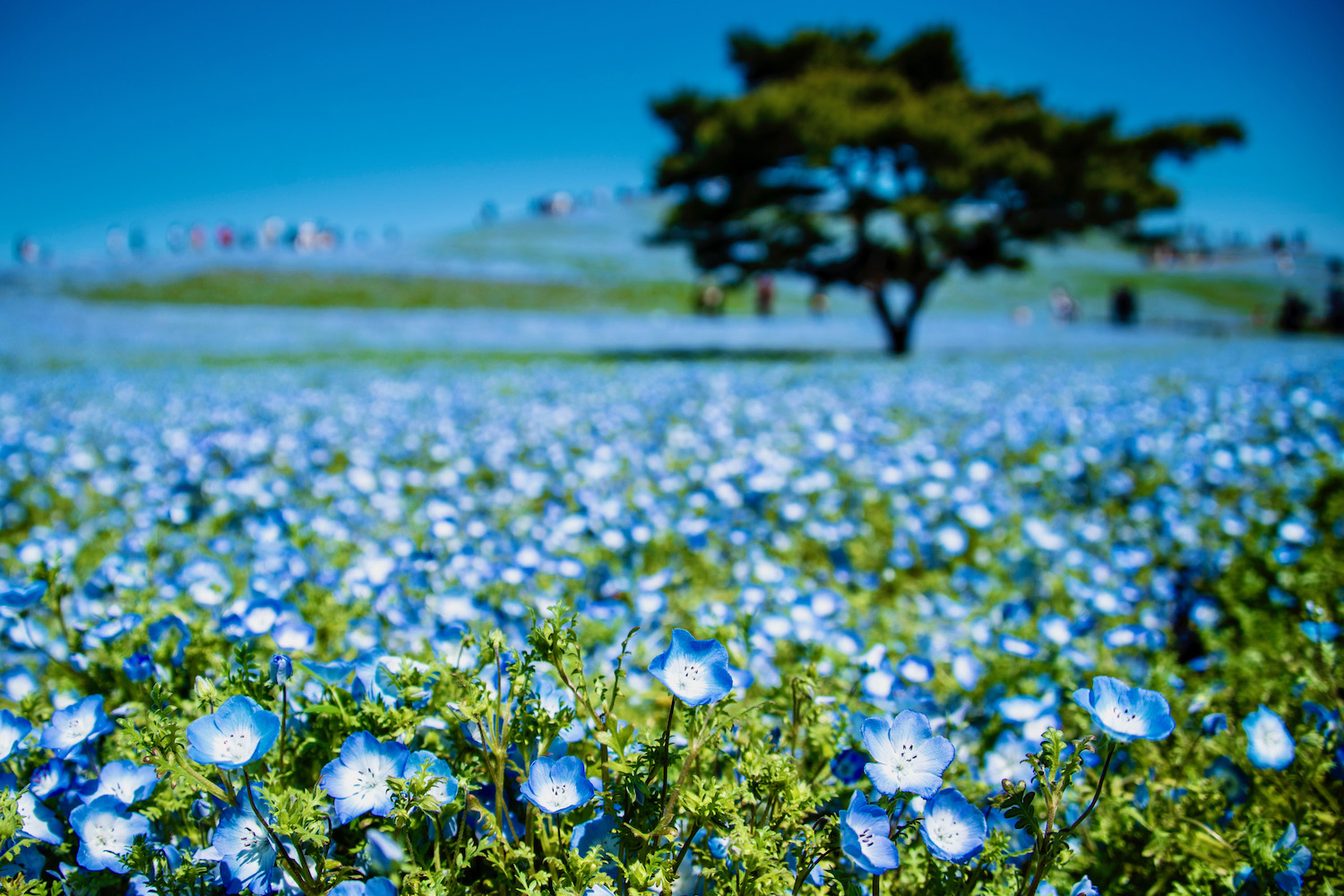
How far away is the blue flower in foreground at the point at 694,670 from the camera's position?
1.09 m

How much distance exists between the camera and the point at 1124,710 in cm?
118

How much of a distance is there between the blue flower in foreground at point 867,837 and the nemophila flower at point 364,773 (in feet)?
2.21

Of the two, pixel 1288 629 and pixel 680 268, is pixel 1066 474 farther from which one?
pixel 680 268

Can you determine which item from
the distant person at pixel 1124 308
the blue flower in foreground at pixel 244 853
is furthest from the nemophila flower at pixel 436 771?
the distant person at pixel 1124 308

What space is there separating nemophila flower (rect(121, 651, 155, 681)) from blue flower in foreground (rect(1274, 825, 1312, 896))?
211 cm

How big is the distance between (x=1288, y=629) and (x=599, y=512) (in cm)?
257

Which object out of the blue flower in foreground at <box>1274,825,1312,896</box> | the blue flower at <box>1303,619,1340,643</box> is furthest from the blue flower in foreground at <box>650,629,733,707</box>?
the blue flower at <box>1303,619,1340,643</box>

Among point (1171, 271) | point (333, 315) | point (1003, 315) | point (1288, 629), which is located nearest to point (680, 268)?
point (1003, 315)

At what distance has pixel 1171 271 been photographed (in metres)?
60.8

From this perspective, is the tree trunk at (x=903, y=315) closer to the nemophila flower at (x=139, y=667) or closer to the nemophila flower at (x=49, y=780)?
the nemophila flower at (x=139, y=667)

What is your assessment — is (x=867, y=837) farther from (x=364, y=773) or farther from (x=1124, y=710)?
(x=364, y=773)

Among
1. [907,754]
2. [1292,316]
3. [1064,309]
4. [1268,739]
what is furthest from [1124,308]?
[907,754]

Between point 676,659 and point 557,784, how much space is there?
276 mm

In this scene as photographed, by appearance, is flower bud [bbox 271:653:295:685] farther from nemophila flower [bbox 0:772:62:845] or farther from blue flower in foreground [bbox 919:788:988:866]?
blue flower in foreground [bbox 919:788:988:866]
